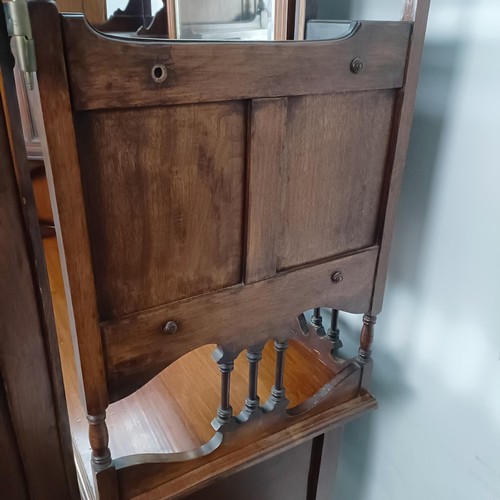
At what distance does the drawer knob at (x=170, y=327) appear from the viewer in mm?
717

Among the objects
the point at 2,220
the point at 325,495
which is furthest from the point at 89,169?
the point at 325,495

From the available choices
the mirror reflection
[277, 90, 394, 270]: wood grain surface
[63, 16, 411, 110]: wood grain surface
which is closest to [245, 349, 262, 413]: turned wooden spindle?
[277, 90, 394, 270]: wood grain surface

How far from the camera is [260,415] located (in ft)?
2.99

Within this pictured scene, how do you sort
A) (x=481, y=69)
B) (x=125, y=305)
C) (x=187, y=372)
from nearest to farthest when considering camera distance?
(x=125, y=305) → (x=481, y=69) → (x=187, y=372)

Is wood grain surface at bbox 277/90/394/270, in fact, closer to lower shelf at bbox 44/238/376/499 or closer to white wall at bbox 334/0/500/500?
white wall at bbox 334/0/500/500

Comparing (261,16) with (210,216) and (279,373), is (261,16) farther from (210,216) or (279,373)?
Result: (279,373)

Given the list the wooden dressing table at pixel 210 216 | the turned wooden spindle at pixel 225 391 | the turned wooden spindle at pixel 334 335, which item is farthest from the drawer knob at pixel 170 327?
A: the turned wooden spindle at pixel 334 335

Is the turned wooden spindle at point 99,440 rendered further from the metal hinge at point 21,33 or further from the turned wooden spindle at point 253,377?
the metal hinge at point 21,33

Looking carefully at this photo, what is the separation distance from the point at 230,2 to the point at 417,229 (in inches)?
21.4

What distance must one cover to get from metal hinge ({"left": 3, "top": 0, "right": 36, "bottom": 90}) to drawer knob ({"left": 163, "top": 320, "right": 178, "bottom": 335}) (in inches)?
14.4

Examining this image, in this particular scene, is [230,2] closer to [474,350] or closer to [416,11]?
[416,11]

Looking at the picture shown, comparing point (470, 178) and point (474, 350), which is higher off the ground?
point (470, 178)

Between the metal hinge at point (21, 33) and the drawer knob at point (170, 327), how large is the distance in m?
0.37

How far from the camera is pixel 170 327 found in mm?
720
